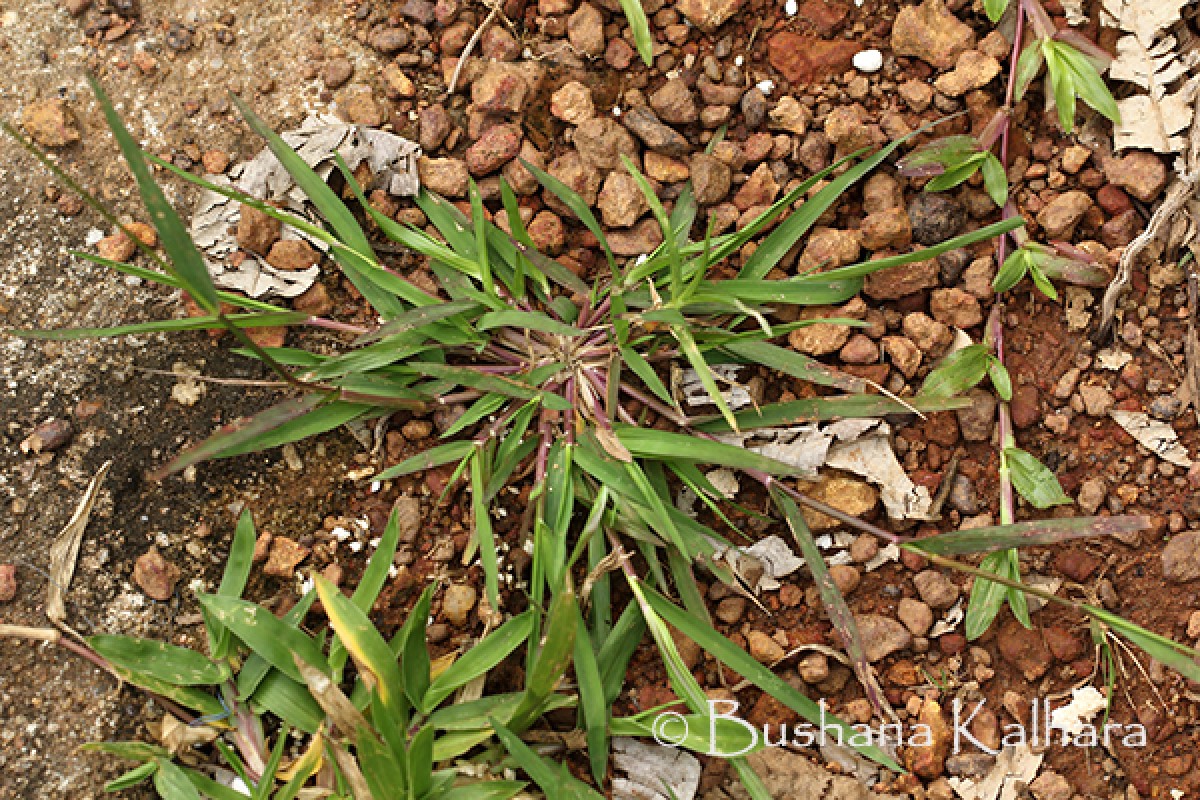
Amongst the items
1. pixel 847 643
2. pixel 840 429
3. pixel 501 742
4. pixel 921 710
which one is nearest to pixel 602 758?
pixel 501 742

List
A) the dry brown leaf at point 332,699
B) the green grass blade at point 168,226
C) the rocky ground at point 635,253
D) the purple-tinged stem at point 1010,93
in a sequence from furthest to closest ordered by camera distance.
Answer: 1. the purple-tinged stem at point 1010,93
2. the rocky ground at point 635,253
3. the dry brown leaf at point 332,699
4. the green grass blade at point 168,226

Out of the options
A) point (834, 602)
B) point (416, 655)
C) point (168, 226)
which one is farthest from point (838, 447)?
point (168, 226)

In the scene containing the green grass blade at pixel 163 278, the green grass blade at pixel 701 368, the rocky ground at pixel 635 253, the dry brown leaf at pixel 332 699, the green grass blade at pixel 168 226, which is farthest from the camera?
the rocky ground at pixel 635 253

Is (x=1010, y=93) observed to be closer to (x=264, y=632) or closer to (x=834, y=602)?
(x=834, y=602)

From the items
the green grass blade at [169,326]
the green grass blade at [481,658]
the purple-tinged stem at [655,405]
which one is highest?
the green grass blade at [169,326]

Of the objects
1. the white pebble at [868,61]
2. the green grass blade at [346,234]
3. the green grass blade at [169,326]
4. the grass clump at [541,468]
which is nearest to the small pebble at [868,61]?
the white pebble at [868,61]

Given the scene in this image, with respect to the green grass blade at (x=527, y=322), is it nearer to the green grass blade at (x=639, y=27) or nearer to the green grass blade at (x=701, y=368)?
the green grass blade at (x=701, y=368)
